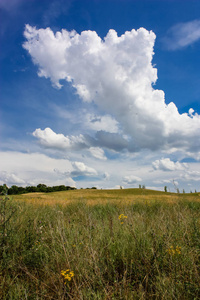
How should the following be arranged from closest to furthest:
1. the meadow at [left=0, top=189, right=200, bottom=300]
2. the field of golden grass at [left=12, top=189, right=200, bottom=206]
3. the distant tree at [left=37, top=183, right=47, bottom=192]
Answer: the meadow at [left=0, top=189, right=200, bottom=300], the field of golden grass at [left=12, top=189, right=200, bottom=206], the distant tree at [left=37, top=183, right=47, bottom=192]

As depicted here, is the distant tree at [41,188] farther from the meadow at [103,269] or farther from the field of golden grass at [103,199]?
the meadow at [103,269]

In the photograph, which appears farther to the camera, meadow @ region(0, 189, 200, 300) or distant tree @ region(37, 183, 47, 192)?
distant tree @ region(37, 183, 47, 192)

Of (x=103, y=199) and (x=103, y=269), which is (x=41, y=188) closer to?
(x=103, y=199)

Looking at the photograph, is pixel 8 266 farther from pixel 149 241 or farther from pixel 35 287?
pixel 149 241

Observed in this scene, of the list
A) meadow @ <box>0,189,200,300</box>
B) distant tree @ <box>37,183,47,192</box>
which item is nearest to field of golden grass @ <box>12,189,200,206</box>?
meadow @ <box>0,189,200,300</box>

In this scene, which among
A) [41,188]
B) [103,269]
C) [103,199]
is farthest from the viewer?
[41,188]

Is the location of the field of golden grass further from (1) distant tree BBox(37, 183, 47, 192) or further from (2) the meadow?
(1) distant tree BBox(37, 183, 47, 192)

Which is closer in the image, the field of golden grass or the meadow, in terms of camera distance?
the meadow

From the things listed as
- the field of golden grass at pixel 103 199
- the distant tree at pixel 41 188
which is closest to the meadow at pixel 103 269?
the field of golden grass at pixel 103 199

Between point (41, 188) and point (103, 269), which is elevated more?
point (103, 269)

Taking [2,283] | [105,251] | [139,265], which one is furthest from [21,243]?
[139,265]

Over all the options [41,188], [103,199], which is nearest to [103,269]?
[103,199]

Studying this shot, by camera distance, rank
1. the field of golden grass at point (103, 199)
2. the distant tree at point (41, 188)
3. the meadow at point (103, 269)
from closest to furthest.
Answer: the meadow at point (103, 269)
the field of golden grass at point (103, 199)
the distant tree at point (41, 188)

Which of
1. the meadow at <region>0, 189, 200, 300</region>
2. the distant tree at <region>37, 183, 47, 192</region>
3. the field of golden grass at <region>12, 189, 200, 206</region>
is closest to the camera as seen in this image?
the meadow at <region>0, 189, 200, 300</region>
